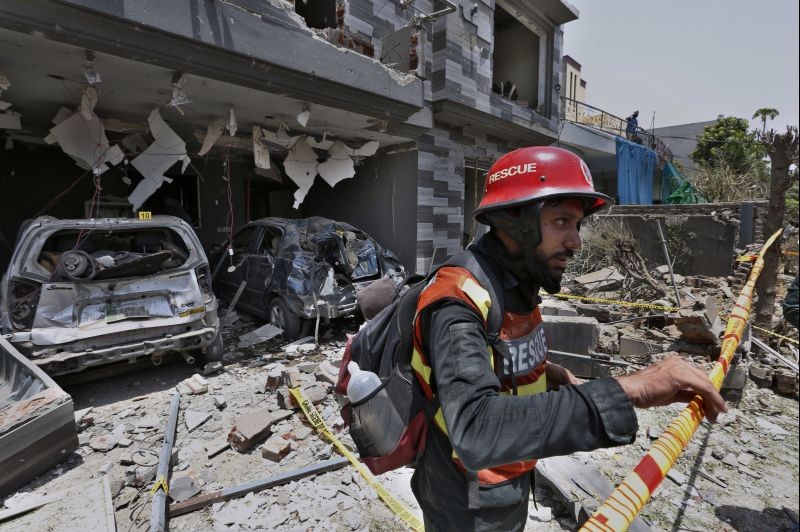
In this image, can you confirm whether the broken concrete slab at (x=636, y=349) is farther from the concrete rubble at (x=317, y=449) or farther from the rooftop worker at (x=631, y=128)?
the rooftop worker at (x=631, y=128)

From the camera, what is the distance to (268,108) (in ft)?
20.6

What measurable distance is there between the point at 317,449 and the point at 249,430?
60 centimetres

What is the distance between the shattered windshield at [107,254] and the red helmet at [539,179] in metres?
4.32

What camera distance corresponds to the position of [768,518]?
2.76 m

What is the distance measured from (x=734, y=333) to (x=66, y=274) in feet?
17.9

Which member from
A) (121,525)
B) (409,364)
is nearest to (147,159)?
(121,525)

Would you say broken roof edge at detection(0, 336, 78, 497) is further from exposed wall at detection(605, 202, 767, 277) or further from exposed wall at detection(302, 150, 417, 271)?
exposed wall at detection(605, 202, 767, 277)

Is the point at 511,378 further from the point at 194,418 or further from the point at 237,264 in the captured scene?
the point at 237,264

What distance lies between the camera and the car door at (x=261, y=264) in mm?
6422

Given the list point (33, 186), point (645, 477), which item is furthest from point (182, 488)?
point (33, 186)

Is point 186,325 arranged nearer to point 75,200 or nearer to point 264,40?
point 264,40

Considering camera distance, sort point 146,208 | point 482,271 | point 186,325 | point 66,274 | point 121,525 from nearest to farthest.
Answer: point 482,271, point 121,525, point 66,274, point 186,325, point 146,208

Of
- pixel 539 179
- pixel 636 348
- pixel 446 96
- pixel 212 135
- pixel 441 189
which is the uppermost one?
pixel 446 96

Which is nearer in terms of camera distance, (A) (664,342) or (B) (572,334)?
(B) (572,334)
